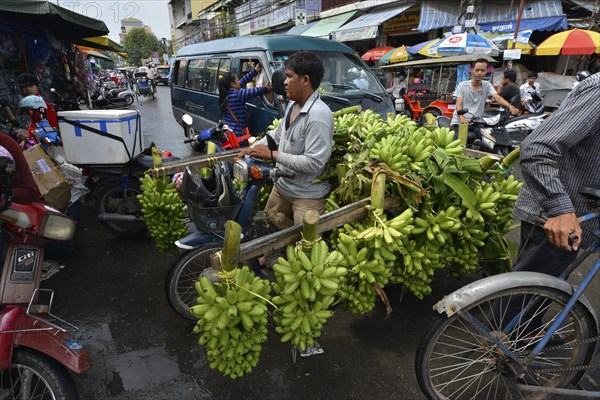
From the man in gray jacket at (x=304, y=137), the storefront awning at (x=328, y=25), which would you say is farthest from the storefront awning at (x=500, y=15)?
the man in gray jacket at (x=304, y=137)

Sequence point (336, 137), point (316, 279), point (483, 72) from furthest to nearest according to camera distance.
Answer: point (483, 72) < point (336, 137) < point (316, 279)

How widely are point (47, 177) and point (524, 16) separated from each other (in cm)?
1492

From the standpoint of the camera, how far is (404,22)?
16188 millimetres

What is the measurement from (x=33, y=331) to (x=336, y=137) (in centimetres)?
232

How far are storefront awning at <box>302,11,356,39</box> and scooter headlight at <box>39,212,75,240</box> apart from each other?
57.7ft

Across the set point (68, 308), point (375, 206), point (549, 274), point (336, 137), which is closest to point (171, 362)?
point (68, 308)

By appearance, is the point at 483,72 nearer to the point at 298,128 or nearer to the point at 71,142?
the point at 298,128

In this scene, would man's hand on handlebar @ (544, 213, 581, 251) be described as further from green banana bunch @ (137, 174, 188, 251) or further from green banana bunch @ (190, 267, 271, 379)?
green banana bunch @ (137, 174, 188, 251)

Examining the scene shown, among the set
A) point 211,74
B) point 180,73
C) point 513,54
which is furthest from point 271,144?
point 513,54

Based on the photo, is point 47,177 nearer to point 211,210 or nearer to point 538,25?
point 211,210

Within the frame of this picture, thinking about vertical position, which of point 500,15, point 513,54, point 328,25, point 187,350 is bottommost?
point 187,350

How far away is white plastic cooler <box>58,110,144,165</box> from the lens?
12.4 feet

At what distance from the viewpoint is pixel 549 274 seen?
2.01 m

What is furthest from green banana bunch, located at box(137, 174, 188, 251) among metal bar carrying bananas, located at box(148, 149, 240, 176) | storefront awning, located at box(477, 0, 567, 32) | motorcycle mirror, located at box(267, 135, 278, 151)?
storefront awning, located at box(477, 0, 567, 32)
